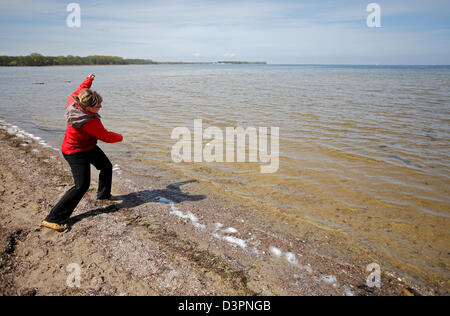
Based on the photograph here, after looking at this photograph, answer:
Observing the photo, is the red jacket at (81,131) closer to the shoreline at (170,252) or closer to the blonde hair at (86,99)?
the blonde hair at (86,99)

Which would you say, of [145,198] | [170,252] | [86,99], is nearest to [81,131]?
[86,99]

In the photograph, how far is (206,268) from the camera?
3457 mm

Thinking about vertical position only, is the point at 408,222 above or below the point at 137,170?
below

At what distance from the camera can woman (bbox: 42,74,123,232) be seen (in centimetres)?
397

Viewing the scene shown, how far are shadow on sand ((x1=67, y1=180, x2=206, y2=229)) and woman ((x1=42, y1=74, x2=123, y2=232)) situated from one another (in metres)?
0.40

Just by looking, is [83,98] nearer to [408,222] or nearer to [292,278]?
[292,278]

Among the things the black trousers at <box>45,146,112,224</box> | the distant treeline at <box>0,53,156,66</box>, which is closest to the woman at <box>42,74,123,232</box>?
the black trousers at <box>45,146,112,224</box>

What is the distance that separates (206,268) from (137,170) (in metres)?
4.39

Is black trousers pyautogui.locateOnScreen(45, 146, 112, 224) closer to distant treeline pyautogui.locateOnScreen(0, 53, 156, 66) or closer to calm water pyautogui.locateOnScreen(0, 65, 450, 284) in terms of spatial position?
calm water pyautogui.locateOnScreen(0, 65, 450, 284)

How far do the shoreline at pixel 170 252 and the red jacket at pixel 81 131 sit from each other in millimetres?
1288

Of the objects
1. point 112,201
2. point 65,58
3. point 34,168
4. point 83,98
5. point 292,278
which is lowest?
point 292,278

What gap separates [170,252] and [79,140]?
2.40m

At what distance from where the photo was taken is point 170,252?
3.74 m
